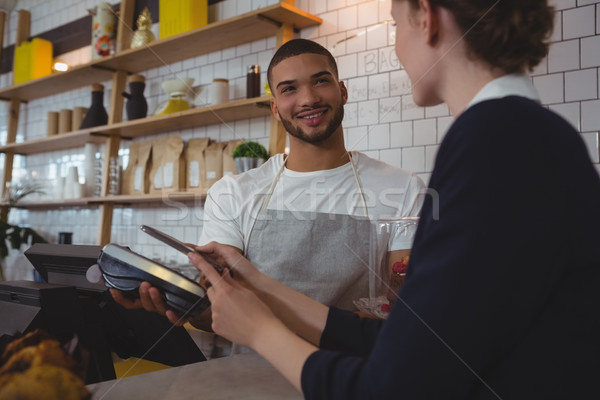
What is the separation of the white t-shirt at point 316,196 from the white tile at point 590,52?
2.95 feet

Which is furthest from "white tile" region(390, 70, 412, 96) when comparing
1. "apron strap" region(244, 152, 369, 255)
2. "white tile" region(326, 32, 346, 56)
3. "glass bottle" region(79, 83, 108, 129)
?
"glass bottle" region(79, 83, 108, 129)

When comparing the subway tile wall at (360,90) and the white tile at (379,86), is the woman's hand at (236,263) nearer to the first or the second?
the subway tile wall at (360,90)

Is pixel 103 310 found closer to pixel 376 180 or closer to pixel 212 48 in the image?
pixel 376 180

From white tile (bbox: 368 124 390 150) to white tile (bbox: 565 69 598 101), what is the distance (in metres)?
0.85

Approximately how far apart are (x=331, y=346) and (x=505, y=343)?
451mm

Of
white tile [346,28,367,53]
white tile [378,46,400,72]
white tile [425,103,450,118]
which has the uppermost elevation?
white tile [346,28,367,53]

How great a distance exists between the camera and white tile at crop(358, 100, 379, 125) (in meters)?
2.88

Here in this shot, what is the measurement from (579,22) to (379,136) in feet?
3.37

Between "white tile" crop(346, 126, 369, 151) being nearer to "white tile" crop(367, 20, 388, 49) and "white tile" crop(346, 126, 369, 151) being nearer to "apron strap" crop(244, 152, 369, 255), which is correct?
"white tile" crop(367, 20, 388, 49)

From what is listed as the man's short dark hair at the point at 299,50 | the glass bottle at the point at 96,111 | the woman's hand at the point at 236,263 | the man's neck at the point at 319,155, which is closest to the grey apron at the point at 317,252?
the man's neck at the point at 319,155

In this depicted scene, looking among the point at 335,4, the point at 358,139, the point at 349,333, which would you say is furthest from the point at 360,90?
the point at 349,333

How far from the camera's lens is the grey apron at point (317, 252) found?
1.98m

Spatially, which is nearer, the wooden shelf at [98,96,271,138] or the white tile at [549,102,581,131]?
the white tile at [549,102,581,131]

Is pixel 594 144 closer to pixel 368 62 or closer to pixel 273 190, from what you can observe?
pixel 368 62
